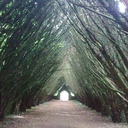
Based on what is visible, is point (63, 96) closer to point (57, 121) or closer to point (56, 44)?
point (56, 44)

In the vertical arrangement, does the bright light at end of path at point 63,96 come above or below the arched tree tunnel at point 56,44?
above

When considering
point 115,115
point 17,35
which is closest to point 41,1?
point 17,35

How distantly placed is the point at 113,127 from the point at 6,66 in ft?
15.2

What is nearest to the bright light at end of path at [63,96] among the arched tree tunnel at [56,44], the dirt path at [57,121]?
the dirt path at [57,121]

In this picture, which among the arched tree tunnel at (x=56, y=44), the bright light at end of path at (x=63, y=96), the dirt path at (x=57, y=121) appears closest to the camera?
the arched tree tunnel at (x=56, y=44)

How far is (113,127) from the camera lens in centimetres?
886

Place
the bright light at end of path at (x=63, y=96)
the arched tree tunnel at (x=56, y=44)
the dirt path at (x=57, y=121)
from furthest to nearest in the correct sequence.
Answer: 1. the bright light at end of path at (x=63, y=96)
2. the dirt path at (x=57, y=121)
3. the arched tree tunnel at (x=56, y=44)

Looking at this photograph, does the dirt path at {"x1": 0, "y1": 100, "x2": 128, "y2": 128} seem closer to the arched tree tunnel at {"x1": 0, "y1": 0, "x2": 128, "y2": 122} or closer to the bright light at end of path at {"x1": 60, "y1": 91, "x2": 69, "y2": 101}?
the arched tree tunnel at {"x1": 0, "y1": 0, "x2": 128, "y2": 122}

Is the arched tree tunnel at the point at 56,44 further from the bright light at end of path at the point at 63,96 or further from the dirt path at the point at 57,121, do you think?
the bright light at end of path at the point at 63,96

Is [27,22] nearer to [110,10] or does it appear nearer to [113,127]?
[110,10]

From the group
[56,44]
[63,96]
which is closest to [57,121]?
[56,44]

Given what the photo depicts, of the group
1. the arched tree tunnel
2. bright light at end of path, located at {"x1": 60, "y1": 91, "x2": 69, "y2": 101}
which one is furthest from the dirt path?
bright light at end of path, located at {"x1": 60, "y1": 91, "x2": 69, "y2": 101}

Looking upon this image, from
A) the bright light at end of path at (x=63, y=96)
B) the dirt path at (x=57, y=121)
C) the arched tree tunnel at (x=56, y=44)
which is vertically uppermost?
the bright light at end of path at (x=63, y=96)

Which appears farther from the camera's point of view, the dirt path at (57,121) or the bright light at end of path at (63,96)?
the bright light at end of path at (63,96)
